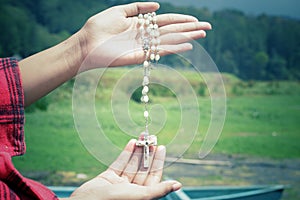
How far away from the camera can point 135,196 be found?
717 millimetres

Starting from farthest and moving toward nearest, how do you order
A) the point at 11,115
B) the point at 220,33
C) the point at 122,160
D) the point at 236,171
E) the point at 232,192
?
the point at 220,33
the point at 236,171
the point at 232,192
the point at 122,160
the point at 11,115

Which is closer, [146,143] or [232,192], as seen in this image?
[146,143]

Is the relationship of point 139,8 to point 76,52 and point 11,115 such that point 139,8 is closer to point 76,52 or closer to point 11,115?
point 76,52

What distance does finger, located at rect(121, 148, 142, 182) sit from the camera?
0.81 meters

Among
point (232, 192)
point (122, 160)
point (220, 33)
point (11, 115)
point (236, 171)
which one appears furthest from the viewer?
point (220, 33)

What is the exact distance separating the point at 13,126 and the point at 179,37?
360 millimetres

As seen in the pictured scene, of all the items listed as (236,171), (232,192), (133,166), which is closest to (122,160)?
(133,166)

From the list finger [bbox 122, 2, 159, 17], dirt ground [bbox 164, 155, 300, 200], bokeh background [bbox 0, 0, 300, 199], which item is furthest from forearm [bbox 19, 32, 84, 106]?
dirt ground [bbox 164, 155, 300, 200]

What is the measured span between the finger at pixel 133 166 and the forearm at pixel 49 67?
211 mm

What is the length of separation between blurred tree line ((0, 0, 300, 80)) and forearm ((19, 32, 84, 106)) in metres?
1.49

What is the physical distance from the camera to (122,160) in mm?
821

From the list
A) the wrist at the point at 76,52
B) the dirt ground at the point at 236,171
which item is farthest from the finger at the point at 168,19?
the dirt ground at the point at 236,171

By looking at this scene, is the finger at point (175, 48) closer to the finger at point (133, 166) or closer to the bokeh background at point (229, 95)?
the finger at point (133, 166)

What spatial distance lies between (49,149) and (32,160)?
0.34 feet
